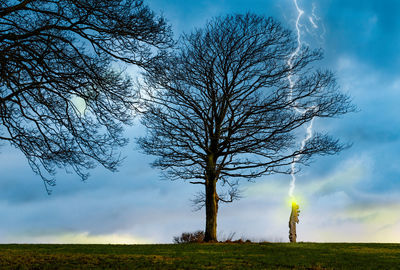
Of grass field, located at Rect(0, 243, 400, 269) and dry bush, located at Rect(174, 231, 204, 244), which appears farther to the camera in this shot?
dry bush, located at Rect(174, 231, 204, 244)

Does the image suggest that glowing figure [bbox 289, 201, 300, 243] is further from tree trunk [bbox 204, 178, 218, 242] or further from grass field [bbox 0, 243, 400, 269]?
grass field [bbox 0, 243, 400, 269]

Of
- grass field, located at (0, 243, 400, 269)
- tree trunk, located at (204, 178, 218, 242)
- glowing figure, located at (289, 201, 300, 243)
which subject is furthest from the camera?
glowing figure, located at (289, 201, 300, 243)

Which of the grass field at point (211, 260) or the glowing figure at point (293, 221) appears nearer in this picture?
the grass field at point (211, 260)

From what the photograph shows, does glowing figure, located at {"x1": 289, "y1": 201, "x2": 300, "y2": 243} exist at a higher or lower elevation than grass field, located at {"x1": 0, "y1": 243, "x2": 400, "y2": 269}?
higher

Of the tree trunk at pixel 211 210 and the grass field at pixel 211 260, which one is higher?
the tree trunk at pixel 211 210

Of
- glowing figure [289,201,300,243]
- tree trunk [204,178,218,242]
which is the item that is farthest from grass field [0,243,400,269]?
glowing figure [289,201,300,243]

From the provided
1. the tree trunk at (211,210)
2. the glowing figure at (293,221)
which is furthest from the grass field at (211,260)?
the glowing figure at (293,221)

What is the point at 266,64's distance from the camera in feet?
59.8

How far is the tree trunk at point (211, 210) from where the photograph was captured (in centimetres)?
1748

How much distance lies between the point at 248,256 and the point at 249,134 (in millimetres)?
6714

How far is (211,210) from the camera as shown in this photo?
17625 millimetres

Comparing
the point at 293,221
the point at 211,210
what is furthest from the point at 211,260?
the point at 293,221

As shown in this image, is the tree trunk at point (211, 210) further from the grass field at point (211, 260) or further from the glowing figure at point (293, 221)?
the glowing figure at point (293, 221)

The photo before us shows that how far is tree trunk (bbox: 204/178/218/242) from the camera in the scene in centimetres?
1748
